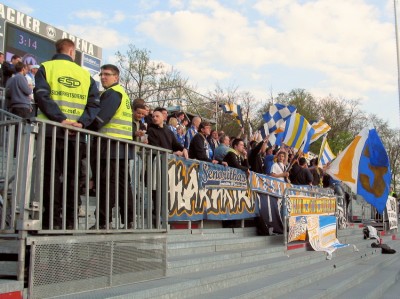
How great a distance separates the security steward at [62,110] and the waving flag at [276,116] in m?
10.5

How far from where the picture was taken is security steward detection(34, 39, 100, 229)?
4.15 meters

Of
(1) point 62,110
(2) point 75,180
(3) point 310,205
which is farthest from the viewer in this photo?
(3) point 310,205

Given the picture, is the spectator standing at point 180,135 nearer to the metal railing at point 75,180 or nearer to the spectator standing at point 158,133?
the spectator standing at point 158,133

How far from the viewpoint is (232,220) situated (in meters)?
9.87

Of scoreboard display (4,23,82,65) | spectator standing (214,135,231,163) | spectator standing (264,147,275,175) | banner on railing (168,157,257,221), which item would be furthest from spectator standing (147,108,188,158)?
scoreboard display (4,23,82,65)

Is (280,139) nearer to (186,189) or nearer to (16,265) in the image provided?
(186,189)

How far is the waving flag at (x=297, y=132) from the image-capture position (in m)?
14.3

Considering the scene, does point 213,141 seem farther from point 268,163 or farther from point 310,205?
point 310,205

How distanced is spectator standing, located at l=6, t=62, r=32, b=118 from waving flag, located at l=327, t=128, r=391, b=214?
7559mm

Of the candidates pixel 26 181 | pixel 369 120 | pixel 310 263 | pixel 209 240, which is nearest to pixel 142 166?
pixel 26 181

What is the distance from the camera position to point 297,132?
14.3m

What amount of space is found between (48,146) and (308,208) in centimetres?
738

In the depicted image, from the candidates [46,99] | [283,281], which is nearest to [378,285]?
[283,281]

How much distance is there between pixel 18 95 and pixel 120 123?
3.73 m
